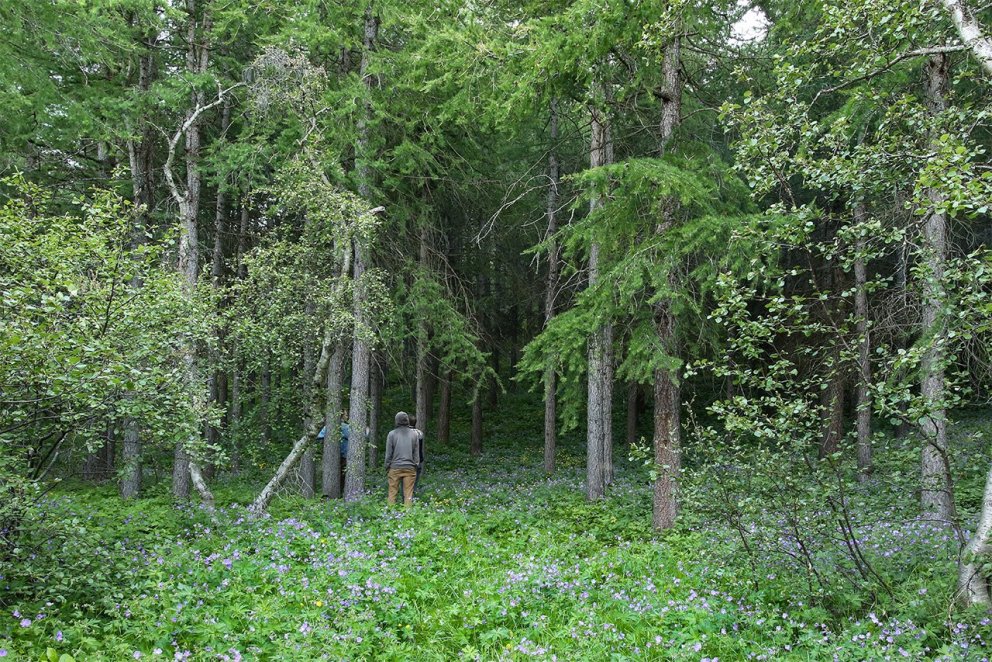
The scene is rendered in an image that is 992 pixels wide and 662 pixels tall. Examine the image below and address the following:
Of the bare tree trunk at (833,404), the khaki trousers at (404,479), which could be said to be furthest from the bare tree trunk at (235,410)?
the bare tree trunk at (833,404)

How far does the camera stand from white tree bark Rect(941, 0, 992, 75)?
4.71m

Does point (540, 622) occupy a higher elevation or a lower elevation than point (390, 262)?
lower

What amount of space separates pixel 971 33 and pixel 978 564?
3717mm

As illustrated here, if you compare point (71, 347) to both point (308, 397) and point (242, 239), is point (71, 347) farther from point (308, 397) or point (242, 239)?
point (242, 239)

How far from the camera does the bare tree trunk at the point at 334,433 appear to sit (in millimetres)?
12133

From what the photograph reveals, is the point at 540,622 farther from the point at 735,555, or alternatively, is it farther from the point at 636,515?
the point at 636,515

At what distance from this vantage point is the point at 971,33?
483 cm

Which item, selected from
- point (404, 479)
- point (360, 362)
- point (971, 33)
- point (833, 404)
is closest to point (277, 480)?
point (404, 479)

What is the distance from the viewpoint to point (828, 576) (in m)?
5.36

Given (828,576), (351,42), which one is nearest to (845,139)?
(828,576)

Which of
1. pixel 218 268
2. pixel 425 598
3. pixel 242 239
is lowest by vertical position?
pixel 425 598

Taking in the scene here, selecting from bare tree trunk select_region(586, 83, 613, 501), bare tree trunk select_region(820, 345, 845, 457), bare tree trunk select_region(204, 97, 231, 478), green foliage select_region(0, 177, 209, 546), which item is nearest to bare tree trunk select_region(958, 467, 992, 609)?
bare tree trunk select_region(820, 345, 845, 457)

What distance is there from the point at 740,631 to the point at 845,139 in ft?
13.0

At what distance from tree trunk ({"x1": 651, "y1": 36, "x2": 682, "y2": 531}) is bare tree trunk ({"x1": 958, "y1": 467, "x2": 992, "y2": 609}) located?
394 cm
